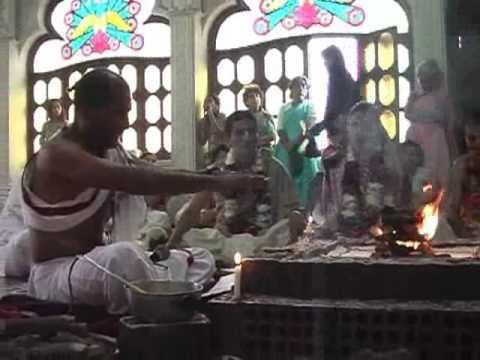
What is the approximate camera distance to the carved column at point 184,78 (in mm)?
1858

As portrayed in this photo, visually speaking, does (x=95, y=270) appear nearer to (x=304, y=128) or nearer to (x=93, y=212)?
(x=93, y=212)

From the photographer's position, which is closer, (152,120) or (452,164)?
(452,164)

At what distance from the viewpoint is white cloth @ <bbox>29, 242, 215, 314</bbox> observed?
46.9 inches

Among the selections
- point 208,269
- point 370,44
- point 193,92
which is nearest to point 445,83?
point 370,44

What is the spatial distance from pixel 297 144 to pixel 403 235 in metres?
0.44

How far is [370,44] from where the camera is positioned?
1.32 m

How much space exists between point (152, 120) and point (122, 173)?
630 millimetres

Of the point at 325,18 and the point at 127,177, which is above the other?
the point at 325,18

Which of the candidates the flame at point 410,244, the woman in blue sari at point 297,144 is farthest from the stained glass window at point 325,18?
the flame at point 410,244

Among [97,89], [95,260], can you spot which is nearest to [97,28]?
[97,89]

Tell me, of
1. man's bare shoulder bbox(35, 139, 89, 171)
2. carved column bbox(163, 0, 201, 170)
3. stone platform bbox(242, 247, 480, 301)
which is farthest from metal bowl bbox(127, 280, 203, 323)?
carved column bbox(163, 0, 201, 170)

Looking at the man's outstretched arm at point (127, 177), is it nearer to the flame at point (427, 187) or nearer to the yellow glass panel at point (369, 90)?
the yellow glass panel at point (369, 90)

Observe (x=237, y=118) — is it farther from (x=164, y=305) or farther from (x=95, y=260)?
(x=164, y=305)

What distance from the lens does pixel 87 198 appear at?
124cm
